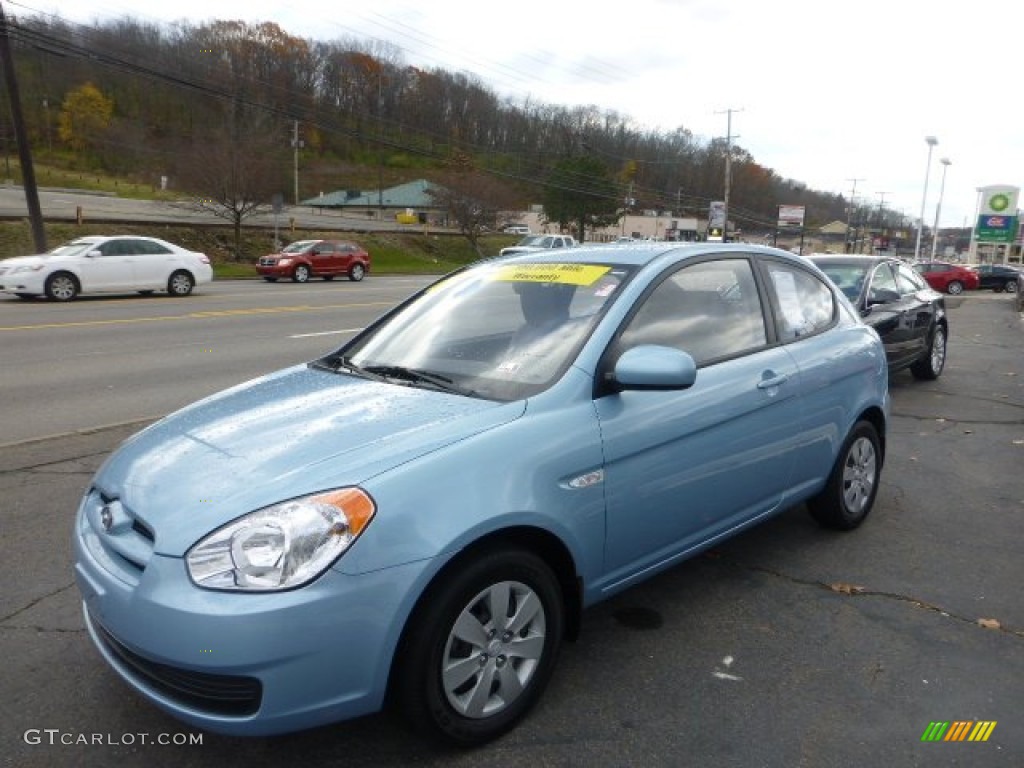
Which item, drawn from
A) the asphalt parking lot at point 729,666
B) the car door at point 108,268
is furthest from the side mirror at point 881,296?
the car door at point 108,268

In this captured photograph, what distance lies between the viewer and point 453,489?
2.30 meters

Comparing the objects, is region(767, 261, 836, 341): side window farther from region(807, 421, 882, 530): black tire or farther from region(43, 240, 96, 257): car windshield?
region(43, 240, 96, 257): car windshield

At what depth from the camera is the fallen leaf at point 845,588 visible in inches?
145

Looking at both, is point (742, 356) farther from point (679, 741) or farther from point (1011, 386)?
point (1011, 386)

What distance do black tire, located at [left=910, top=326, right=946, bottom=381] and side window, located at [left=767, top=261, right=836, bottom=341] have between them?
587 centimetres

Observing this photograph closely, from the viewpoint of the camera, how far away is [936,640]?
327 cm

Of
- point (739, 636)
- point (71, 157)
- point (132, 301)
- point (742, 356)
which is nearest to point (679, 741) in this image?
point (739, 636)

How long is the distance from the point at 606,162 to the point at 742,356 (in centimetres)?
8004

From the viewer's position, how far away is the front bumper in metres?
2.03

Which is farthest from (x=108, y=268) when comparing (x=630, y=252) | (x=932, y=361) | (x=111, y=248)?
(x=630, y=252)

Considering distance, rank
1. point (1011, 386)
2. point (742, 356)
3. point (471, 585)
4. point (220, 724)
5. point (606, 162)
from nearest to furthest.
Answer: point (220, 724) < point (471, 585) < point (742, 356) < point (1011, 386) < point (606, 162)

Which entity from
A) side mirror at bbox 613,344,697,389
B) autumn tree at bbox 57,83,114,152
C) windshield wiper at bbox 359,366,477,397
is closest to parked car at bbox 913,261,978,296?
side mirror at bbox 613,344,697,389

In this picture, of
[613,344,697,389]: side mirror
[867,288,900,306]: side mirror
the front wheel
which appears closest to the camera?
[613,344,697,389]: side mirror

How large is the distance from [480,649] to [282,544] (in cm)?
73
